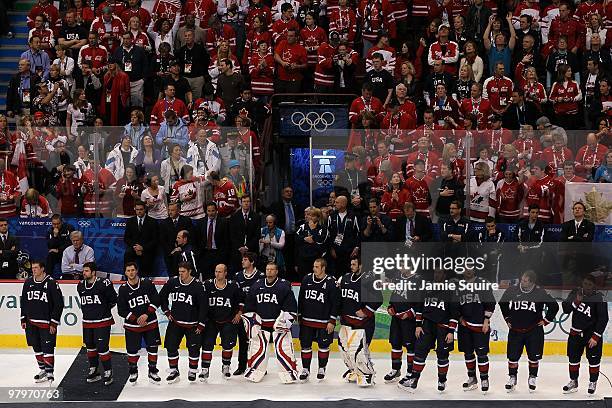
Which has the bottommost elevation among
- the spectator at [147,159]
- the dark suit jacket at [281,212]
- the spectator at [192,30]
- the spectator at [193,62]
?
the dark suit jacket at [281,212]

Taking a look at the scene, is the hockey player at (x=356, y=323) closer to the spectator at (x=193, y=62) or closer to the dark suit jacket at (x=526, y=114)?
the dark suit jacket at (x=526, y=114)

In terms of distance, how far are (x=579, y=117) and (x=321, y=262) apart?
190 inches

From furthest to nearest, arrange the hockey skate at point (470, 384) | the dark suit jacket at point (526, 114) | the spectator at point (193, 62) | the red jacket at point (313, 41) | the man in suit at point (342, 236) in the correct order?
the red jacket at point (313, 41) → the spectator at point (193, 62) → the dark suit jacket at point (526, 114) → the man in suit at point (342, 236) → the hockey skate at point (470, 384)

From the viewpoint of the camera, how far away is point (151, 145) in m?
17.8

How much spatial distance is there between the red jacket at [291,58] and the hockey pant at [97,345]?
5.41m

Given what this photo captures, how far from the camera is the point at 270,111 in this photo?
64.6ft

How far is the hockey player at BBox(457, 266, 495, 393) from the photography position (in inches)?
632

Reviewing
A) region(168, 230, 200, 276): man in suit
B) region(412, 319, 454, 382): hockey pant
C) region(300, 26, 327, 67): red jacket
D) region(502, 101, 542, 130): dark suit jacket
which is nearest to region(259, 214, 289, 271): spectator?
region(168, 230, 200, 276): man in suit

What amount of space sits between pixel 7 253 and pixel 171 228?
2.05 metres

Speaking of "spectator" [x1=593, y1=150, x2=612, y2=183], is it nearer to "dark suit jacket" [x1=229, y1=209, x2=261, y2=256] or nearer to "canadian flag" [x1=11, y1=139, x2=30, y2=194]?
"dark suit jacket" [x1=229, y1=209, x2=261, y2=256]

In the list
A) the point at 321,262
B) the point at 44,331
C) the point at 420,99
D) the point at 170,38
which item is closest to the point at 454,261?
the point at 321,262

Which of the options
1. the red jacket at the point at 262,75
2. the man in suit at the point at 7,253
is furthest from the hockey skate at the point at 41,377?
the red jacket at the point at 262,75

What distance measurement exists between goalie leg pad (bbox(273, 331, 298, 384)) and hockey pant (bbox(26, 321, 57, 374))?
8.41 feet

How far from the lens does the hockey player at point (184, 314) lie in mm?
16422
